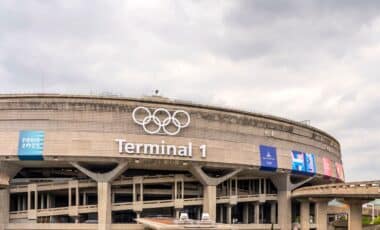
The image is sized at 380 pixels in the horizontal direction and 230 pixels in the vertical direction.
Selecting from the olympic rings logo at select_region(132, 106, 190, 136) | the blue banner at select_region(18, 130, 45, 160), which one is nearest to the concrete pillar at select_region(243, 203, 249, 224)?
→ the olympic rings logo at select_region(132, 106, 190, 136)

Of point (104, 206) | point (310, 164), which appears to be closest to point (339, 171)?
point (310, 164)

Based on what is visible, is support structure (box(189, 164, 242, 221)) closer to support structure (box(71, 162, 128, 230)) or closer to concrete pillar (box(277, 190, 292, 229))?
support structure (box(71, 162, 128, 230))

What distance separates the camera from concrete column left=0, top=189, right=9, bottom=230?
263 feet

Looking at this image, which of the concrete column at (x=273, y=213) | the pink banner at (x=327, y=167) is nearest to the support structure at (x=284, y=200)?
the concrete column at (x=273, y=213)

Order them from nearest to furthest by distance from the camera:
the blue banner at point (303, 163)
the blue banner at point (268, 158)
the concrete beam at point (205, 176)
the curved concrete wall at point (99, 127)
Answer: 1. the curved concrete wall at point (99, 127)
2. the concrete beam at point (205, 176)
3. the blue banner at point (268, 158)
4. the blue banner at point (303, 163)

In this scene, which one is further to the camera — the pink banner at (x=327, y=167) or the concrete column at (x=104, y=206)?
the pink banner at (x=327, y=167)

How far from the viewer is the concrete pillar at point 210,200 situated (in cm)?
8656

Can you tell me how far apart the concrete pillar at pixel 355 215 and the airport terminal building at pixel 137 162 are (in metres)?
11.4

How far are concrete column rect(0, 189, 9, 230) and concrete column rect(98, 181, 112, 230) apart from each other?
13.5 m

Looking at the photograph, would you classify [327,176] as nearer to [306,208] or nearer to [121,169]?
[306,208]

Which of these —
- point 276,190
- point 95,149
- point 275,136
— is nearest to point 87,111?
point 95,149

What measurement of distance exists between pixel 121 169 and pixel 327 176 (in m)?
44.7

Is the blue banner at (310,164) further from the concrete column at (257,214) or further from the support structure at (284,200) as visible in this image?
the concrete column at (257,214)

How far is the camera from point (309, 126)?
102375 mm
